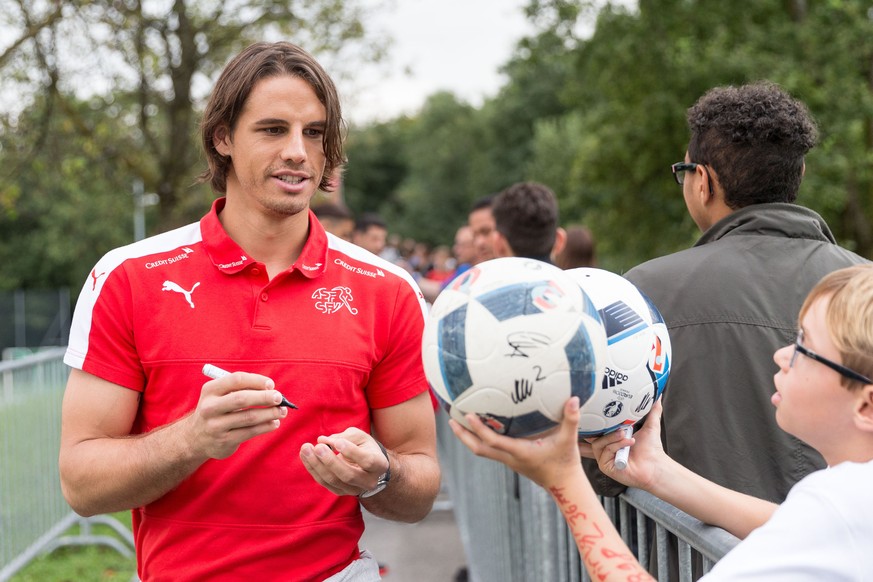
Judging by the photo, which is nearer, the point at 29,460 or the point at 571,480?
the point at 571,480

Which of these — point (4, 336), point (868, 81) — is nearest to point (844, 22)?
point (868, 81)

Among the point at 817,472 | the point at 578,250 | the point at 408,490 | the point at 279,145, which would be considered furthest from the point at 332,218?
the point at 817,472

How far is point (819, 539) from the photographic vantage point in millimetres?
1682

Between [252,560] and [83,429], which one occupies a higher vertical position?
[83,429]

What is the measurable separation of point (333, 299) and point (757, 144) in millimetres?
1627

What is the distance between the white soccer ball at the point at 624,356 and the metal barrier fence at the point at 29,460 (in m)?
5.54

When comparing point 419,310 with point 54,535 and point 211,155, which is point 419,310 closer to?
point 211,155

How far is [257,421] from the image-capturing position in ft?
8.00

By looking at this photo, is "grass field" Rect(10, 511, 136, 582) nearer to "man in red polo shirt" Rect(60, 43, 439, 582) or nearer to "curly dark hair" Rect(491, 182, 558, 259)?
"curly dark hair" Rect(491, 182, 558, 259)

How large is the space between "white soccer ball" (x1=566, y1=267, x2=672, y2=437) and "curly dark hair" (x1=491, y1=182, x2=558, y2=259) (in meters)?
3.03

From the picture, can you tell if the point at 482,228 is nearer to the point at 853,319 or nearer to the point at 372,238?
the point at 372,238

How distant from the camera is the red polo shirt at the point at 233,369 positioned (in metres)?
2.77

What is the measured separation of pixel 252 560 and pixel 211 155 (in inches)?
56.0

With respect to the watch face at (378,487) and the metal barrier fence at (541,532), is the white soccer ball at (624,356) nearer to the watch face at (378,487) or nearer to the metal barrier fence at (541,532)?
the metal barrier fence at (541,532)
